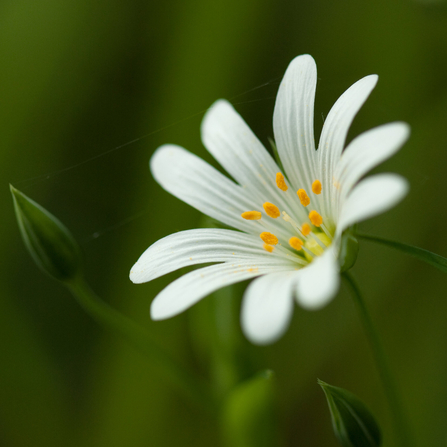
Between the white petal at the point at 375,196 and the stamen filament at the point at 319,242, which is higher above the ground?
the white petal at the point at 375,196

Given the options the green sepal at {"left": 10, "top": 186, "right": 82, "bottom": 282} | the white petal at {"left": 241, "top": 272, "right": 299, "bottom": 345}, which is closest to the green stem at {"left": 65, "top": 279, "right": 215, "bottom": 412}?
the green sepal at {"left": 10, "top": 186, "right": 82, "bottom": 282}

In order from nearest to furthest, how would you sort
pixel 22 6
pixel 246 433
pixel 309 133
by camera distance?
pixel 309 133 < pixel 246 433 < pixel 22 6

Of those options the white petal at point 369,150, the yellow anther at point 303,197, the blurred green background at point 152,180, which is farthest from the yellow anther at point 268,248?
the blurred green background at point 152,180

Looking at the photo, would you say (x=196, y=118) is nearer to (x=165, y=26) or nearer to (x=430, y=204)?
(x=165, y=26)

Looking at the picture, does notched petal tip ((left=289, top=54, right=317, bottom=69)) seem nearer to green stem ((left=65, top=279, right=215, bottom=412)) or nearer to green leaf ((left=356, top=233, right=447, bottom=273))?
green leaf ((left=356, top=233, right=447, bottom=273))

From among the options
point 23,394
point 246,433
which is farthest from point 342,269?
point 23,394

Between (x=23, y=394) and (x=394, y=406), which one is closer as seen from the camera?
(x=394, y=406)

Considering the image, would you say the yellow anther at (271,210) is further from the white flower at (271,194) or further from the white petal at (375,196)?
the white petal at (375,196)
